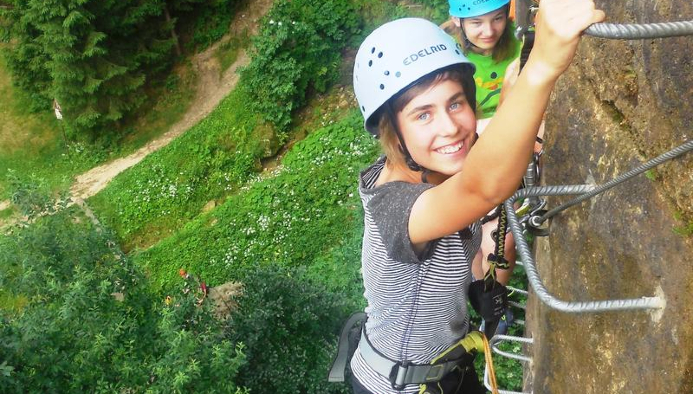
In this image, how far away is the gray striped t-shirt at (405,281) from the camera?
1688 millimetres

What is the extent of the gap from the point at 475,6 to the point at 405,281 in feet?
7.28

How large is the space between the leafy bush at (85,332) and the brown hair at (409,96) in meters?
3.40

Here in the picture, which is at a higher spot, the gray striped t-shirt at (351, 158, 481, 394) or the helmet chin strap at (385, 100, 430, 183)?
the helmet chin strap at (385, 100, 430, 183)

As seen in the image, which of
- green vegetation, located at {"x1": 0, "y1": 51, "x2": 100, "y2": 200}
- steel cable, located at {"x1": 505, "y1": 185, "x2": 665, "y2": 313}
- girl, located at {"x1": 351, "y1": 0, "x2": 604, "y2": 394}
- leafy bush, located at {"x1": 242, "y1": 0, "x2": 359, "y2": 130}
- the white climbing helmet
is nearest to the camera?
girl, located at {"x1": 351, "y1": 0, "x2": 604, "y2": 394}

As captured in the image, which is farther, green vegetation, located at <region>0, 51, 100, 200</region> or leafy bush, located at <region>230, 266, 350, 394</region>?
green vegetation, located at <region>0, 51, 100, 200</region>

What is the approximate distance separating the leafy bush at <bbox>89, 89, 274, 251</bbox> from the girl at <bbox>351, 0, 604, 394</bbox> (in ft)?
38.2

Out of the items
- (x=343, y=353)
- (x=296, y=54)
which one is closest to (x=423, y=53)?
(x=343, y=353)

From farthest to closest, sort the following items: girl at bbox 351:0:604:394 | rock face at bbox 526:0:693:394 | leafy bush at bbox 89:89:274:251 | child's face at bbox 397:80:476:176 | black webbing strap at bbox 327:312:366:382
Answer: leafy bush at bbox 89:89:274:251
black webbing strap at bbox 327:312:366:382
child's face at bbox 397:80:476:176
rock face at bbox 526:0:693:394
girl at bbox 351:0:604:394

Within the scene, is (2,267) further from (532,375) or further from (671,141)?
(671,141)

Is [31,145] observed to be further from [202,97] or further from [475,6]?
[475,6]

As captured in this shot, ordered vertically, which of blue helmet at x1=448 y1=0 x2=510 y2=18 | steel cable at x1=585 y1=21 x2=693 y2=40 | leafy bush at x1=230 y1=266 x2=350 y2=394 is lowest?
leafy bush at x1=230 y1=266 x2=350 y2=394

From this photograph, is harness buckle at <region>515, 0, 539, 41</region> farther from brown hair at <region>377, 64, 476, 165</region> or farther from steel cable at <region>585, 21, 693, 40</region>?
steel cable at <region>585, 21, 693, 40</region>

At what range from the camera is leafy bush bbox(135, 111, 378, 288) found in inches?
414

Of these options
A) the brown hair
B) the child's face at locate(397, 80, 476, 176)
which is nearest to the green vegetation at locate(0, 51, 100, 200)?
the brown hair
